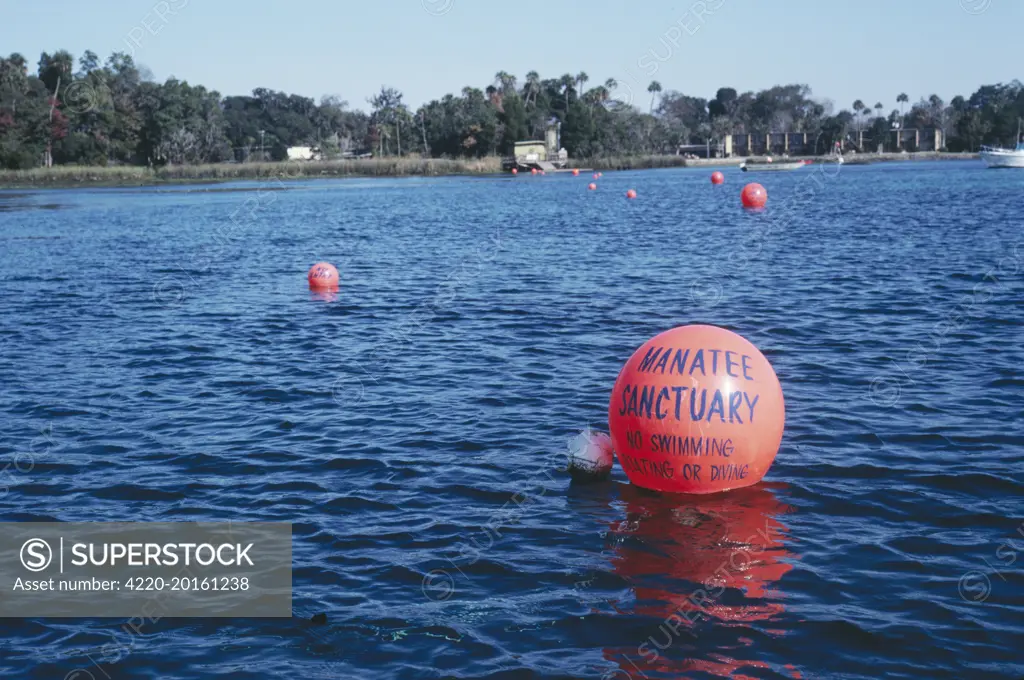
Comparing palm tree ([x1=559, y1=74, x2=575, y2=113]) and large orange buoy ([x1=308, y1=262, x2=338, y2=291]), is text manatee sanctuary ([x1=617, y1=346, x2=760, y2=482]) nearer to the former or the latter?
large orange buoy ([x1=308, y1=262, x2=338, y2=291])

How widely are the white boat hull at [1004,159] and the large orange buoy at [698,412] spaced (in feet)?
385

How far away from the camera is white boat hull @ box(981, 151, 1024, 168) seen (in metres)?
113

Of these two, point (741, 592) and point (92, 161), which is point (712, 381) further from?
point (92, 161)

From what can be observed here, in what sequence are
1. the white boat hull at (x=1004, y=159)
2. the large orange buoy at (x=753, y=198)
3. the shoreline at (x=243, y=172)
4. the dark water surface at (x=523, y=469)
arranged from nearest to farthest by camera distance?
1. the dark water surface at (x=523, y=469)
2. the large orange buoy at (x=753, y=198)
3. the shoreline at (x=243, y=172)
4. the white boat hull at (x=1004, y=159)

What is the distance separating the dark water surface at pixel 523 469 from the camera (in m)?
8.05

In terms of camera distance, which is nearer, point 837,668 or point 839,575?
point 837,668

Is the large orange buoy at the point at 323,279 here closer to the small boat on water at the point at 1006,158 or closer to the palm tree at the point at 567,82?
the small boat on water at the point at 1006,158

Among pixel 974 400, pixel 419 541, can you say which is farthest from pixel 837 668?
pixel 974 400

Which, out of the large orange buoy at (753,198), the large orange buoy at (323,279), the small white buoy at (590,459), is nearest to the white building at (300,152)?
the large orange buoy at (753,198)

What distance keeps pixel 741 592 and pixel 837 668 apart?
133 cm

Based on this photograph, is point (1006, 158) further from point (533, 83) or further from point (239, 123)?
point (239, 123)

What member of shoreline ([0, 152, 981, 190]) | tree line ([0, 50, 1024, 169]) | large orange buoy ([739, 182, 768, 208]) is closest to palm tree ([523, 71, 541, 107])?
tree line ([0, 50, 1024, 169])

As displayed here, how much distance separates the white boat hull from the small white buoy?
117 meters

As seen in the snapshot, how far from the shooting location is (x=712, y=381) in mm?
9938
